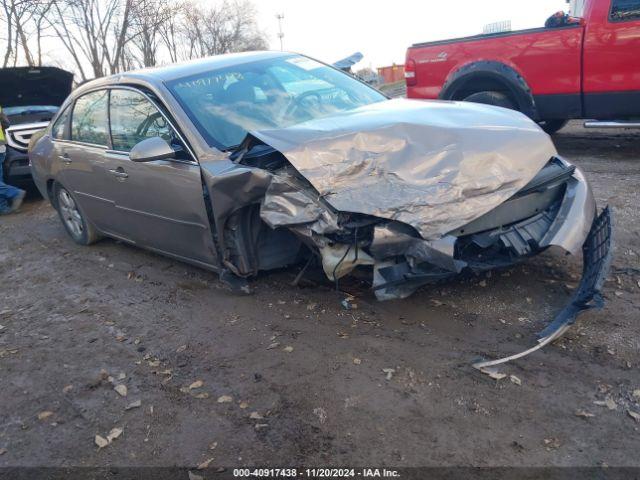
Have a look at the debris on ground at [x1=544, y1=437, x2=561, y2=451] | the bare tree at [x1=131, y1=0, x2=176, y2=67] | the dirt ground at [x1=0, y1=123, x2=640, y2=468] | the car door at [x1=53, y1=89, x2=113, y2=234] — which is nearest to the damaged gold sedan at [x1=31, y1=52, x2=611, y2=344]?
the car door at [x1=53, y1=89, x2=113, y2=234]

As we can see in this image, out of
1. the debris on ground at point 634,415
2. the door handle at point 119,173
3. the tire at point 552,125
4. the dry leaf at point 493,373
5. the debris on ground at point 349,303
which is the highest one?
the door handle at point 119,173

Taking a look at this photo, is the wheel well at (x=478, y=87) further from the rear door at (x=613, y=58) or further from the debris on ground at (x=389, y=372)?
the debris on ground at (x=389, y=372)

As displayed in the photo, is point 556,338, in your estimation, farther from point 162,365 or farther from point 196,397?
point 162,365

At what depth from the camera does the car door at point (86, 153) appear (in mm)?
5098

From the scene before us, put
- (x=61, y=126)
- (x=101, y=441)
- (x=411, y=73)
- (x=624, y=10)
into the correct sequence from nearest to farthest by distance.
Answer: (x=101, y=441), (x=61, y=126), (x=624, y=10), (x=411, y=73)

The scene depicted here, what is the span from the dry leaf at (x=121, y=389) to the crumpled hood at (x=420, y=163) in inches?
63.2

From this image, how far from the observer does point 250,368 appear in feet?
10.9

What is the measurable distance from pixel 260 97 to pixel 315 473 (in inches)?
118

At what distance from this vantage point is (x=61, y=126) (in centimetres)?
585

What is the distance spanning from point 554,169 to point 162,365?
2797mm

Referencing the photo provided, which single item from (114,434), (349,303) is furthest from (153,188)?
(114,434)

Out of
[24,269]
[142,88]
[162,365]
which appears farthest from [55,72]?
[162,365]

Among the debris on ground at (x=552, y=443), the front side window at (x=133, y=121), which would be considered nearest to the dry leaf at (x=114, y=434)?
the debris on ground at (x=552, y=443)

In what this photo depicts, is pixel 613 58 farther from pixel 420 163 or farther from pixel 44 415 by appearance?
pixel 44 415
